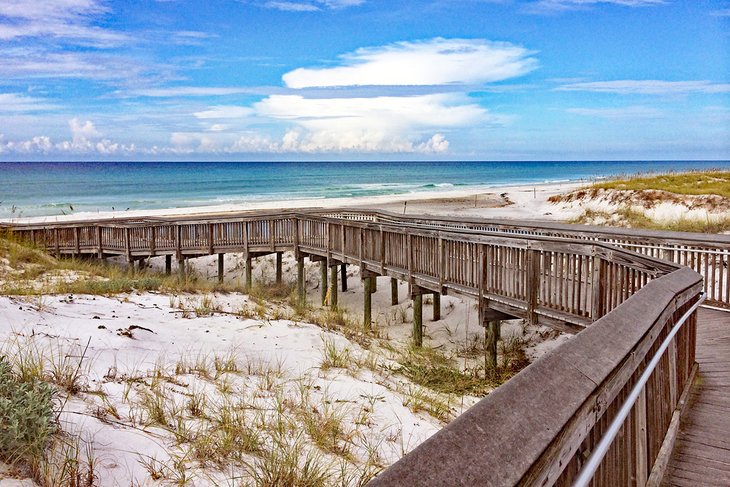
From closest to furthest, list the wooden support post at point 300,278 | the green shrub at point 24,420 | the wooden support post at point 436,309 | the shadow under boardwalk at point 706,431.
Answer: the green shrub at point 24,420
the shadow under boardwalk at point 706,431
the wooden support post at point 436,309
the wooden support post at point 300,278

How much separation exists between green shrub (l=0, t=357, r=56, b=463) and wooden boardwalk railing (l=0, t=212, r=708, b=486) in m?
3.00

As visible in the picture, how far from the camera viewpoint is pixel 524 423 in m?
1.50

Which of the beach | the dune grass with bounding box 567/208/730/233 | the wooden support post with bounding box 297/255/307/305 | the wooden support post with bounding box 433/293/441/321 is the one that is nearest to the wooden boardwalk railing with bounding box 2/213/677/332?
the wooden support post with bounding box 297/255/307/305

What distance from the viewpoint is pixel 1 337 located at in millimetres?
6086

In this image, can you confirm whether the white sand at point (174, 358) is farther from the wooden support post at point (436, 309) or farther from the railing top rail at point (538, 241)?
the railing top rail at point (538, 241)

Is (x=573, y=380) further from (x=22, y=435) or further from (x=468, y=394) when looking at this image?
(x=468, y=394)

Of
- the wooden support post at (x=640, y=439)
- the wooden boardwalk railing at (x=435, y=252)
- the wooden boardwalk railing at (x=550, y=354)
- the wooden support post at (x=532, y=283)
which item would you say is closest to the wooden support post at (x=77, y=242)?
the wooden boardwalk railing at (x=435, y=252)

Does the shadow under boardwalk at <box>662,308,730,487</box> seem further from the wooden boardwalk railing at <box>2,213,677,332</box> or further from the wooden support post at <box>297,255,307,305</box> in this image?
the wooden support post at <box>297,255,307,305</box>

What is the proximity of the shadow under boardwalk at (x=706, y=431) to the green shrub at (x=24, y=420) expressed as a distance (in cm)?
384

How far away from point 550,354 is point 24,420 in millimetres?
3285

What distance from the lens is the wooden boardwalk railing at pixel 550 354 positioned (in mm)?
1372

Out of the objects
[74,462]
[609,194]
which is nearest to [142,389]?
[74,462]

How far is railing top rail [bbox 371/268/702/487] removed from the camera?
4.18ft

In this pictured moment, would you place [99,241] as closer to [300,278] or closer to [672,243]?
[300,278]
